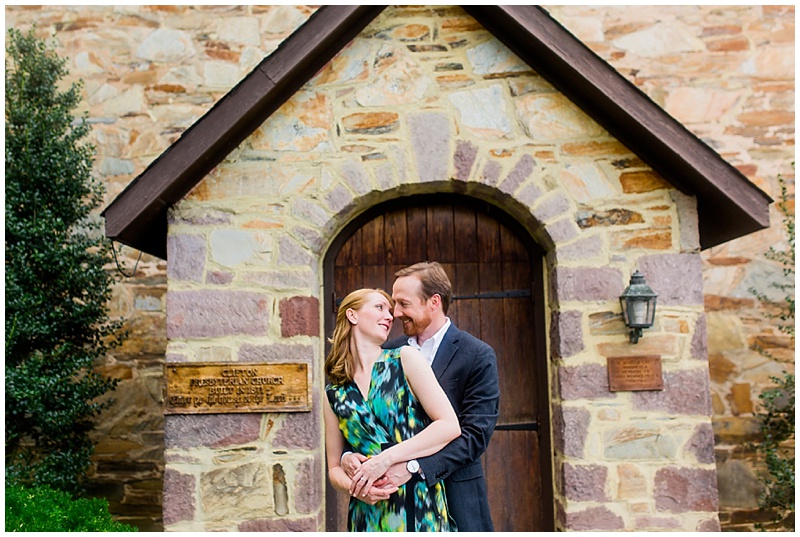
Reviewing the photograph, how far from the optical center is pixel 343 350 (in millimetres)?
2777

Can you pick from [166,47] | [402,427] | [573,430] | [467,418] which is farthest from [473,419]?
[166,47]

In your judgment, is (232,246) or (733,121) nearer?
(232,246)

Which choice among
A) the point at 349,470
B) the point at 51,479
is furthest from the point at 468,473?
the point at 51,479

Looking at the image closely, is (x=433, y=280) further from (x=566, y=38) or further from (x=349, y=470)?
(x=566, y=38)

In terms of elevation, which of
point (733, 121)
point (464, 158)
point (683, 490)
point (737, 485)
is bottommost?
point (737, 485)

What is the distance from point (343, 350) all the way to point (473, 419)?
0.62 meters

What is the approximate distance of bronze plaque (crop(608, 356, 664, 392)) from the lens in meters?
3.81

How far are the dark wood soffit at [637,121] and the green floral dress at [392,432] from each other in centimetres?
211

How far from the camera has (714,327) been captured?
573 centimetres

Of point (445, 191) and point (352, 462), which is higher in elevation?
point (445, 191)

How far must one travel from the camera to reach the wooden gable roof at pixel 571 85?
3.72 m

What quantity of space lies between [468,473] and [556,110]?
2304mm

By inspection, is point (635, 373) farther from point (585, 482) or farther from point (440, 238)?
point (440, 238)

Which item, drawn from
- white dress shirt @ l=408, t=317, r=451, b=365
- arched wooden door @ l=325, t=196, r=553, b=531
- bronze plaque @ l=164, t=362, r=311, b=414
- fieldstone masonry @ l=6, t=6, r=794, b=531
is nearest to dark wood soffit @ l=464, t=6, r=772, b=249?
fieldstone masonry @ l=6, t=6, r=794, b=531
